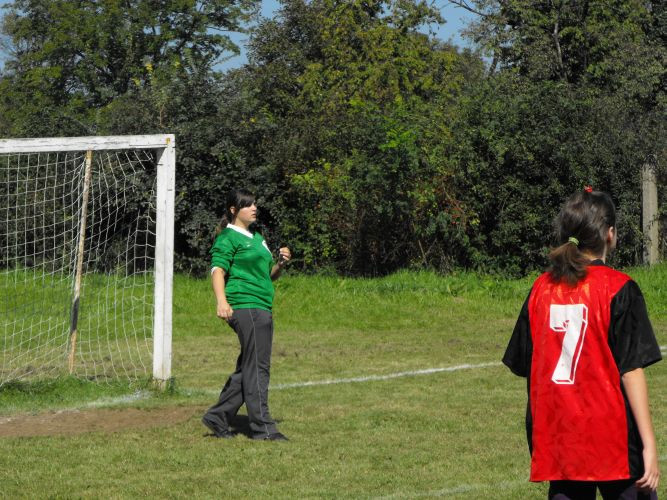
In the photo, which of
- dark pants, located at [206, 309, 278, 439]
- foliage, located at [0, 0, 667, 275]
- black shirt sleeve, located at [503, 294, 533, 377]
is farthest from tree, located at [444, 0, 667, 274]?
black shirt sleeve, located at [503, 294, 533, 377]

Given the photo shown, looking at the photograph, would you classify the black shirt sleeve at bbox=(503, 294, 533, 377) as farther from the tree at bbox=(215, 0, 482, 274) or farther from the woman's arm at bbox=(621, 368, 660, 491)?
the tree at bbox=(215, 0, 482, 274)

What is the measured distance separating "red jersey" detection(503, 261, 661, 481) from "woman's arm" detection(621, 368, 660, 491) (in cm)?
A: 3

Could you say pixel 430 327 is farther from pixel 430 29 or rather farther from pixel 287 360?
pixel 430 29

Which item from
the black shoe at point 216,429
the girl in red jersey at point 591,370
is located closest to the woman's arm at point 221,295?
the black shoe at point 216,429

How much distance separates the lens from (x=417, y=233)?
18719 millimetres

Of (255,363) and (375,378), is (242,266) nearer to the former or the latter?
(255,363)

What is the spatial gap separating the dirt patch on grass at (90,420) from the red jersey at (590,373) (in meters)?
5.03

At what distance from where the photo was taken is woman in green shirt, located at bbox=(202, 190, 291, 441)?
7.78m

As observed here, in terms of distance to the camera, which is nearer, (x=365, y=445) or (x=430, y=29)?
(x=365, y=445)

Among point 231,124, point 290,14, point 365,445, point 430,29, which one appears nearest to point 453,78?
point 430,29

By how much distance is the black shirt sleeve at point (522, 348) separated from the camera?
401 centimetres

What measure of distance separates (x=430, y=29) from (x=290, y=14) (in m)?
9.34

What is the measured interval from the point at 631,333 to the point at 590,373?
0.20 meters

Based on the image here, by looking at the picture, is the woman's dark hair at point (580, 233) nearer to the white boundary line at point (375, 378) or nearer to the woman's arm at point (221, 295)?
the woman's arm at point (221, 295)
